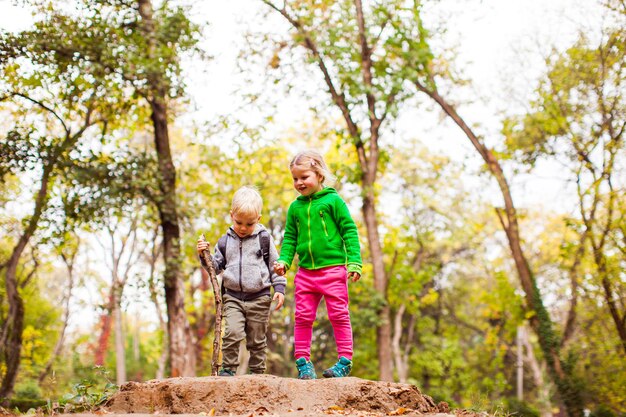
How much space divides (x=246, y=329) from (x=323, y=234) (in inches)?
44.9

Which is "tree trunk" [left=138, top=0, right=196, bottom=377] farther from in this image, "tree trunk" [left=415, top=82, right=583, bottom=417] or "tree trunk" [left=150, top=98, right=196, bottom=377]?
"tree trunk" [left=415, top=82, right=583, bottom=417]

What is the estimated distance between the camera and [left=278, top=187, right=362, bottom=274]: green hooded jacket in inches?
214

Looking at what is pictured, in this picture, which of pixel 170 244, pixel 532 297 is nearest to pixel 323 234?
pixel 170 244

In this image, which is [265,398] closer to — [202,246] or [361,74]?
[202,246]

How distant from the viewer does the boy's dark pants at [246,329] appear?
5.49m

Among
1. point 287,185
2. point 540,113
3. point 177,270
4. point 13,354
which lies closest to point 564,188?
point 540,113

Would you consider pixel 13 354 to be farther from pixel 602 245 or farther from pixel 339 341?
pixel 602 245

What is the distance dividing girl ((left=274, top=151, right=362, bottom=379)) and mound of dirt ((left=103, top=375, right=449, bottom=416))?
0.55 metres

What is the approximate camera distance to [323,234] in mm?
5480

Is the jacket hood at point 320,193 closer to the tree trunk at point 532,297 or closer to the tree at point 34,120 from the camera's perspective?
the tree at point 34,120

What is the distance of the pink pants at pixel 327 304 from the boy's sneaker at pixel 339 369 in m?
0.05

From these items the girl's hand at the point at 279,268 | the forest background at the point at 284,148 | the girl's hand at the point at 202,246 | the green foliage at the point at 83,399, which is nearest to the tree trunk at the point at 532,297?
the forest background at the point at 284,148

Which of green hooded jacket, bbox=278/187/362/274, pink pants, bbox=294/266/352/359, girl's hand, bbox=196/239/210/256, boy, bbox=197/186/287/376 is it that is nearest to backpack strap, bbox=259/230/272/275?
boy, bbox=197/186/287/376

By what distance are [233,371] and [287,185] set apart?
1485cm
